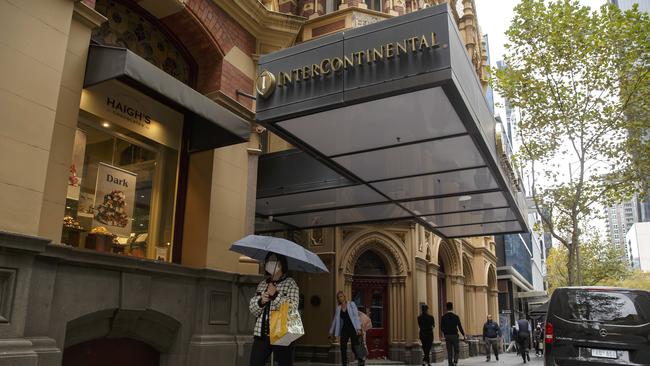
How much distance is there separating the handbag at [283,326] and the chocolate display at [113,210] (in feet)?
11.0

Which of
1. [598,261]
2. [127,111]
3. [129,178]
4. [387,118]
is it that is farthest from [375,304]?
[598,261]

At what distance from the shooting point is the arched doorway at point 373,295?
1784 centimetres

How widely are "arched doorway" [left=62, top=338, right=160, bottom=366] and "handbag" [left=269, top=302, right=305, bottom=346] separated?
2.97 metres

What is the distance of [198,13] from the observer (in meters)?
9.39

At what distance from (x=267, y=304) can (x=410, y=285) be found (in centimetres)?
1269

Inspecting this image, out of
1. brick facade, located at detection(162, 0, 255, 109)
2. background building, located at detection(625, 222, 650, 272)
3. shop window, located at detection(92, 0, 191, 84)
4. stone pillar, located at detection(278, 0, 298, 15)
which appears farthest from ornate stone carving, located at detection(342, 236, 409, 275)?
background building, located at detection(625, 222, 650, 272)

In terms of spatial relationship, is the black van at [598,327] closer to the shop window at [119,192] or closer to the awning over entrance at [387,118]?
the awning over entrance at [387,118]

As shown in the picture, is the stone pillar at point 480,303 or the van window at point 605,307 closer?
the van window at point 605,307

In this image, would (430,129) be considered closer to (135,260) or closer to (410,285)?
(135,260)

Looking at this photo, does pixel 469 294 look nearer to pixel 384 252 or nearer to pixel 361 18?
pixel 384 252

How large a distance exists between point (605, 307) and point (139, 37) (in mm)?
8726

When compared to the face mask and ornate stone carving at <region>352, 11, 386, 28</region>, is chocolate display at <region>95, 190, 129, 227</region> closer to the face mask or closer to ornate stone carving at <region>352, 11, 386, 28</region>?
the face mask

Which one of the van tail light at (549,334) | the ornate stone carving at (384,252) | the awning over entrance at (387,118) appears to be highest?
the awning over entrance at (387,118)

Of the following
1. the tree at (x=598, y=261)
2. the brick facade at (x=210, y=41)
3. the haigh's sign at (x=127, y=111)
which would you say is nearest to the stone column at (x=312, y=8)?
the brick facade at (x=210, y=41)
